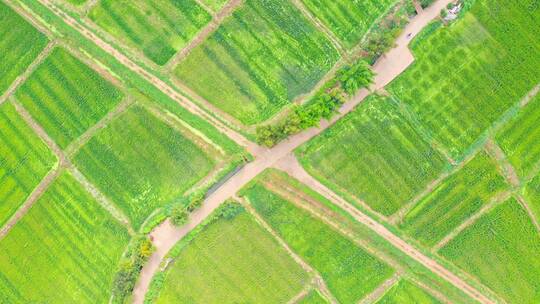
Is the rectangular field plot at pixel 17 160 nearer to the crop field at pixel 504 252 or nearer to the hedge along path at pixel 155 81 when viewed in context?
the hedge along path at pixel 155 81

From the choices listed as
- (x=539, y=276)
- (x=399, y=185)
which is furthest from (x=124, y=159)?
(x=539, y=276)

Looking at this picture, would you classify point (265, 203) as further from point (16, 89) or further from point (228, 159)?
point (16, 89)

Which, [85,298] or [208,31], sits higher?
[208,31]

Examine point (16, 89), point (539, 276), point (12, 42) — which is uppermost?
point (12, 42)

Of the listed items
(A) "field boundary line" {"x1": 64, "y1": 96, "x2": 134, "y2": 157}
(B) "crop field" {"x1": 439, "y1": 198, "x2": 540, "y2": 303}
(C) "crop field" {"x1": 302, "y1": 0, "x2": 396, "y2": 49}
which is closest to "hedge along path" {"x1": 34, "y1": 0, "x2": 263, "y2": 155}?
(A) "field boundary line" {"x1": 64, "y1": 96, "x2": 134, "y2": 157}

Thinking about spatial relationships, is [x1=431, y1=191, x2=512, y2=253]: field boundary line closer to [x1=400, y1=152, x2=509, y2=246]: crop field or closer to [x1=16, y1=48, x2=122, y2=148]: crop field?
[x1=400, y1=152, x2=509, y2=246]: crop field

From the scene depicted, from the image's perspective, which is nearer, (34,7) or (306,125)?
(306,125)
